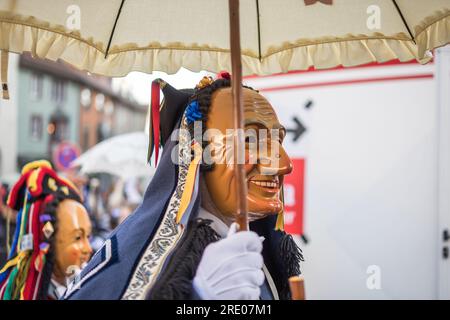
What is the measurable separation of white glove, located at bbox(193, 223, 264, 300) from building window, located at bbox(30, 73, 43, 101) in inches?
1133

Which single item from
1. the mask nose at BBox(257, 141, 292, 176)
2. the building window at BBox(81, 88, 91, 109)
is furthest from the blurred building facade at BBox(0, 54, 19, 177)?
the mask nose at BBox(257, 141, 292, 176)

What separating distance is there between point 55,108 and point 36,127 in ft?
6.77

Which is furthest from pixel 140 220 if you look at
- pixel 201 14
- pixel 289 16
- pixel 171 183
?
pixel 289 16

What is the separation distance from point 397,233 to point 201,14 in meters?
2.63

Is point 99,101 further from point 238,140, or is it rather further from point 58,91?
point 238,140

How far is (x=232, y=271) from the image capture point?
1974 millimetres

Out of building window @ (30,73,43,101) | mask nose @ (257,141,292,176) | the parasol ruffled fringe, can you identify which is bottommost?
mask nose @ (257,141,292,176)

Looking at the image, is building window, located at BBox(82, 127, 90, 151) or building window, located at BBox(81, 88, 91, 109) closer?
building window, located at BBox(81, 88, 91, 109)

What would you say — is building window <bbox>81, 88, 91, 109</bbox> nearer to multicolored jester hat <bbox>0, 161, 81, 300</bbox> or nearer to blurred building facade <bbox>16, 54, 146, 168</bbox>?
blurred building facade <bbox>16, 54, 146, 168</bbox>

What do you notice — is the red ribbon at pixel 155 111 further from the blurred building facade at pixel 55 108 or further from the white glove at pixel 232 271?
the blurred building facade at pixel 55 108

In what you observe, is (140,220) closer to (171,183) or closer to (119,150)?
(171,183)

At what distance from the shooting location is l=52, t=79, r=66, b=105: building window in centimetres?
3136

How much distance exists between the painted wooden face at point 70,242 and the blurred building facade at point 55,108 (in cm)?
1925

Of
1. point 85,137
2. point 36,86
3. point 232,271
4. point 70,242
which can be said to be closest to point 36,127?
point 36,86
